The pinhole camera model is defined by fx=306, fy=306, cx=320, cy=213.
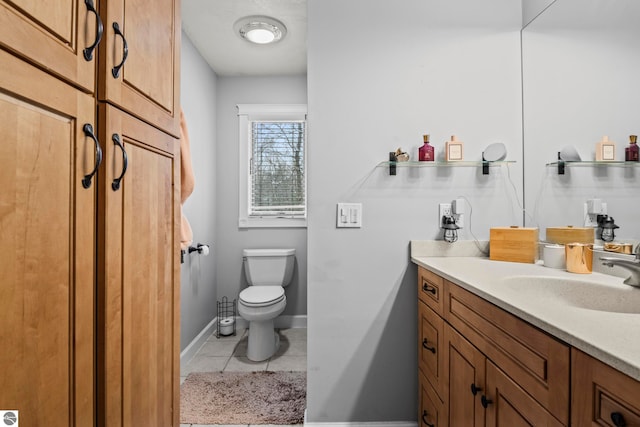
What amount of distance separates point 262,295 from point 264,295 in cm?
2

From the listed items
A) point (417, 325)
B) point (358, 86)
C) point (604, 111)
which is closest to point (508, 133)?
point (604, 111)

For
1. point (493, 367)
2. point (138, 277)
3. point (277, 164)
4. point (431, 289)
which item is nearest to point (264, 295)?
point (277, 164)

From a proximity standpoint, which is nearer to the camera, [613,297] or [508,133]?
[613,297]

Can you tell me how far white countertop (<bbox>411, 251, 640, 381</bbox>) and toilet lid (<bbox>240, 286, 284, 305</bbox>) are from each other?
3.99ft

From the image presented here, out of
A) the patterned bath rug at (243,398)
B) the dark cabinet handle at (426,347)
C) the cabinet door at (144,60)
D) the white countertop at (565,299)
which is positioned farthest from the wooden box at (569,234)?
the cabinet door at (144,60)

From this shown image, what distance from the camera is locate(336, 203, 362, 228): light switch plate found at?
63.1 inches

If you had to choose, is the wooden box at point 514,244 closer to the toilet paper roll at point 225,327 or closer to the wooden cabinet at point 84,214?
the wooden cabinet at point 84,214

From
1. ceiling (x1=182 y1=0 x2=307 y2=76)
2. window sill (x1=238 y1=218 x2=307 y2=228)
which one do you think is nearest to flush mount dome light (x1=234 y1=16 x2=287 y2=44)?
ceiling (x1=182 y1=0 x2=307 y2=76)

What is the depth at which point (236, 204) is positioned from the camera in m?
3.03

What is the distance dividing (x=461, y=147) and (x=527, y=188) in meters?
0.42

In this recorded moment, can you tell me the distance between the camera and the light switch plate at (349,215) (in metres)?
1.60

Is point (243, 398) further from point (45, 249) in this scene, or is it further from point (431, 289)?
point (45, 249)

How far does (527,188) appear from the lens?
1.62m

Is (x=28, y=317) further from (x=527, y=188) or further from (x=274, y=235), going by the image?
(x=274, y=235)
